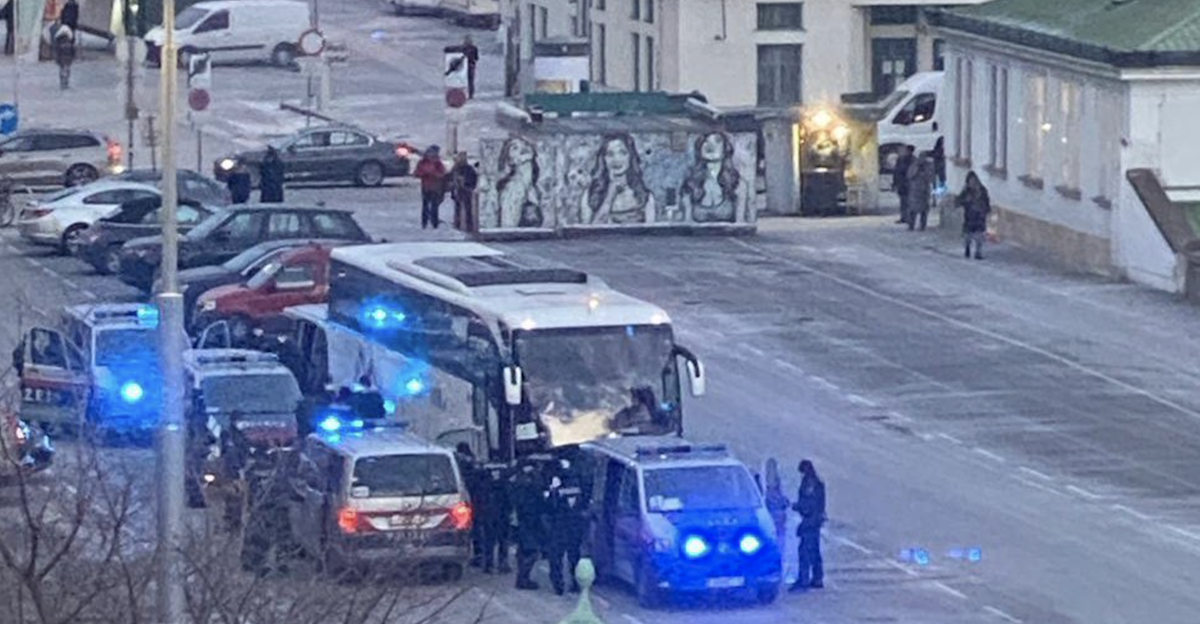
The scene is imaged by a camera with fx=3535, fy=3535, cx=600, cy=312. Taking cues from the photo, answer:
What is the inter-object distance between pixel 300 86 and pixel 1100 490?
1703 inches

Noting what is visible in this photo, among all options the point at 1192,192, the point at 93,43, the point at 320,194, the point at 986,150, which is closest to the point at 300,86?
the point at 93,43

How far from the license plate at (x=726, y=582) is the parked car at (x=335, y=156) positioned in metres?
31.5

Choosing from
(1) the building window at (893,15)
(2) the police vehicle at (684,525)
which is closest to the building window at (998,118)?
(1) the building window at (893,15)

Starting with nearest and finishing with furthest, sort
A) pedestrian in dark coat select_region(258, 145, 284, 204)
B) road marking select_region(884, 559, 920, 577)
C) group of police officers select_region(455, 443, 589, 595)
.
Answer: group of police officers select_region(455, 443, 589, 595)
road marking select_region(884, 559, 920, 577)
pedestrian in dark coat select_region(258, 145, 284, 204)

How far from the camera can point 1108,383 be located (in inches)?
1587

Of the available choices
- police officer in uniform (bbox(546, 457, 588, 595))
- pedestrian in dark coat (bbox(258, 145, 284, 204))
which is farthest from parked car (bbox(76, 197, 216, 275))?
police officer in uniform (bbox(546, 457, 588, 595))

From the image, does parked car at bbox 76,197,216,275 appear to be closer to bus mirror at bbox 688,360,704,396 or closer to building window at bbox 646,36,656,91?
bus mirror at bbox 688,360,704,396

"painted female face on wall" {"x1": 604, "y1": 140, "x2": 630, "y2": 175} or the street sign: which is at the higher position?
the street sign

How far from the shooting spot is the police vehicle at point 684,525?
1153 inches

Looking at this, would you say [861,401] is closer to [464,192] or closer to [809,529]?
[809,529]

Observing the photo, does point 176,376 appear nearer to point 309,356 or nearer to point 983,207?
point 309,356

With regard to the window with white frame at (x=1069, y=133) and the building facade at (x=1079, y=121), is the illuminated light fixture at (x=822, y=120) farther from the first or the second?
the window with white frame at (x=1069, y=133)

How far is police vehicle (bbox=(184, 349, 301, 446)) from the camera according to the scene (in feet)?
112

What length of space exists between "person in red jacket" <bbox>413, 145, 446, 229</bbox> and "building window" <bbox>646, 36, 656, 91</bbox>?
14.6 m
